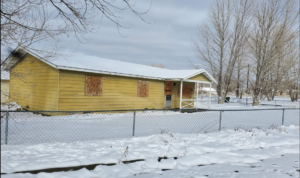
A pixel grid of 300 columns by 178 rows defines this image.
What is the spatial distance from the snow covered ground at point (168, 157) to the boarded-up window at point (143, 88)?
876 centimetres

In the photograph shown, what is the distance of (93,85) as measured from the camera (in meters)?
13.3

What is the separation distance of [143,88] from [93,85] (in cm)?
386

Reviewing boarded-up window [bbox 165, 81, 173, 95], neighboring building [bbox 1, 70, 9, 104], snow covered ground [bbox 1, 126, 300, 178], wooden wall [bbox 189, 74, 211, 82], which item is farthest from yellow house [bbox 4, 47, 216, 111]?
neighboring building [bbox 1, 70, 9, 104]

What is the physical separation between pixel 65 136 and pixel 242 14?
25023mm

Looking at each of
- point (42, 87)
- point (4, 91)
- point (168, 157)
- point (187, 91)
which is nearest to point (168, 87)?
point (187, 91)

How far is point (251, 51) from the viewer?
1040 inches

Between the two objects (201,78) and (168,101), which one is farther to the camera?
(201,78)

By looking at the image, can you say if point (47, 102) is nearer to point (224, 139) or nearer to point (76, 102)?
point (76, 102)

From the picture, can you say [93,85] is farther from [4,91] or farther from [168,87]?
[4,91]

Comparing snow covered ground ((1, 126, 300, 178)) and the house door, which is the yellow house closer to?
the house door

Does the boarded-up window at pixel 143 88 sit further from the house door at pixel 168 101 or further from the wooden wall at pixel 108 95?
the house door at pixel 168 101

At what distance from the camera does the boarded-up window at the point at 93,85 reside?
13047 mm

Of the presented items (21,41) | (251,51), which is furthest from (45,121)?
(251,51)

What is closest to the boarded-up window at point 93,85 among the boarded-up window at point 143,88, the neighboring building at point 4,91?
the boarded-up window at point 143,88
